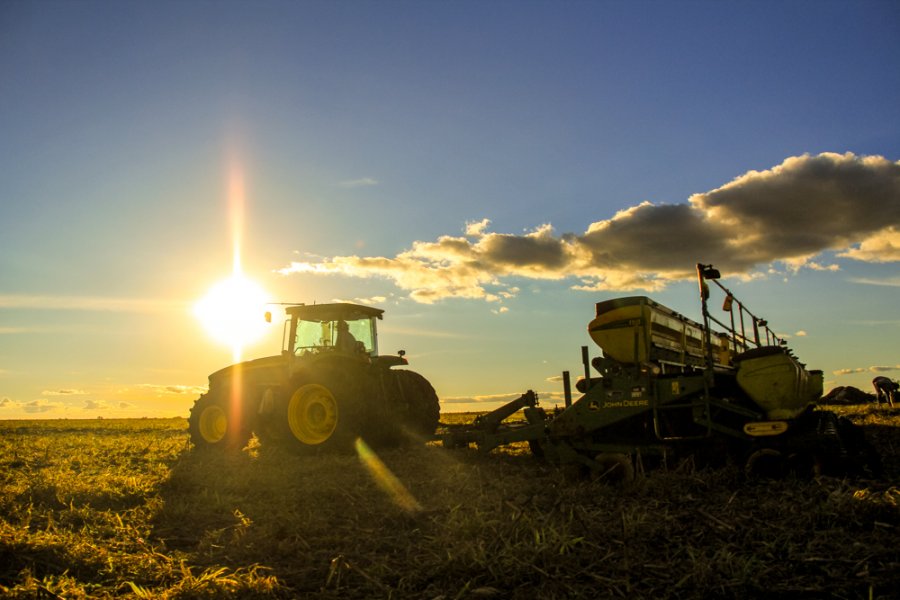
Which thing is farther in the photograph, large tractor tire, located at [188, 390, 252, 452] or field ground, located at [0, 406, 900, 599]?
large tractor tire, located at [188, 390, 252, 452]

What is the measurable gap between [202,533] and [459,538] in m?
2.88

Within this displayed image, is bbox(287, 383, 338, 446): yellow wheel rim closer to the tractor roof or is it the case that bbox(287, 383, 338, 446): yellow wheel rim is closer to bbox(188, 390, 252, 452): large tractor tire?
the tractor roof

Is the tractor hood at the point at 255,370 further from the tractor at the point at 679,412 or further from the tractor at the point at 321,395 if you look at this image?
the tractor at the point at 679,412

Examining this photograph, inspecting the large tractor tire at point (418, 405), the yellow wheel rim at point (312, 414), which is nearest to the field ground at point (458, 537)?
the yellow wheel rim at point (312, 414)

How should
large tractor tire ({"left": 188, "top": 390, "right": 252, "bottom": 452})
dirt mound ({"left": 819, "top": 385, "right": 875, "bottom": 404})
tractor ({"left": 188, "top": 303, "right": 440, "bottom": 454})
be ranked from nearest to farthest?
1. tractor ({"left": 188, "top": 303, "right": 440, "bottom": 454})
2. large tractor tire ({"left": 188, "top": 390, "right": 252, "bottom": 452})
3. dirt mound ({"left": 819, "top": 385, "right": 875, "bottom": 404})

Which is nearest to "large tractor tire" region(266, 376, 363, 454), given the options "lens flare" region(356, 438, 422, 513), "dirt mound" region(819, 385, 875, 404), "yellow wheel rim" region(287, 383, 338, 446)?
"yellow wheel rim" region(287, 383, 338, 446)

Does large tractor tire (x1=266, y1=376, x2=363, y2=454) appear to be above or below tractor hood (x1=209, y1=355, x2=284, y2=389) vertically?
below

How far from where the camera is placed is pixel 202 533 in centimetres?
658

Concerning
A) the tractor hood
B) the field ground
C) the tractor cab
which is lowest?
the field ground

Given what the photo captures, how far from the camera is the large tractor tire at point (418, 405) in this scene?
13.1m

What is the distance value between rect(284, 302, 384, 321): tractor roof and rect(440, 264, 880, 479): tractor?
442 cm

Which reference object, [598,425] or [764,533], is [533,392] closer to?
[598,425]

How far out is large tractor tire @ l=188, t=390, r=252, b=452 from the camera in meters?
13.7

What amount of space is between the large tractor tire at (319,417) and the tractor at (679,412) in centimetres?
285
